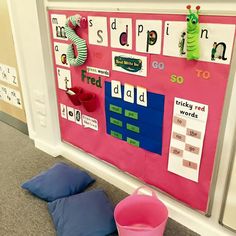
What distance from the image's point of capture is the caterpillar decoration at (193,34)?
103cm

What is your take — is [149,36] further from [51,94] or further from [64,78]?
[51,94]

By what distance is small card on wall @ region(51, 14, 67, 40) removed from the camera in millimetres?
1562

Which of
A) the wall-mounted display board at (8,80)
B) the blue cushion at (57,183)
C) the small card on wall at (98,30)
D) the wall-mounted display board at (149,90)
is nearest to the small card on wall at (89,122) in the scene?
the wall-mounted display board at (149,90)

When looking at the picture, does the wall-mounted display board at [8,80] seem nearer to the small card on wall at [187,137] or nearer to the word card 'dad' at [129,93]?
the word card 'dad' at [129,93]

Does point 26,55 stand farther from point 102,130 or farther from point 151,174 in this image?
point 151,174

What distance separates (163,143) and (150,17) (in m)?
0.57

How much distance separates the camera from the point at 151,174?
1.49 meters

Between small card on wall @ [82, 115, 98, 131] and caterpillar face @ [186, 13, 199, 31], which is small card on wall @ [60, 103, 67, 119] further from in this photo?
caterpillar face @ [186, 13, 199, 31]

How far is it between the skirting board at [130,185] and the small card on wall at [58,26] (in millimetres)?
751

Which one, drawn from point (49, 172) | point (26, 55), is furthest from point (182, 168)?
point (26, 55)

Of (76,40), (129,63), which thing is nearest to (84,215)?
(129,63)

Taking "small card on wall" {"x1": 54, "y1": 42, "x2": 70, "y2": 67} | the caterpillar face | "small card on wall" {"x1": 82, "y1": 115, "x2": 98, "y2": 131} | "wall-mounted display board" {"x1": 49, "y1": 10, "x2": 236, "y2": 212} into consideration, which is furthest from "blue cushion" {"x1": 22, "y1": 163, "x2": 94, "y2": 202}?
the caterpillar face

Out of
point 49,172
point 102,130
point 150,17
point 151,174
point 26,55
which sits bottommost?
point 49,172

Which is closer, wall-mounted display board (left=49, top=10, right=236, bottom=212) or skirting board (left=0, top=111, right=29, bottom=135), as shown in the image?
wall-mounted display board (left=49, top=10, right=236, bottom=212)
